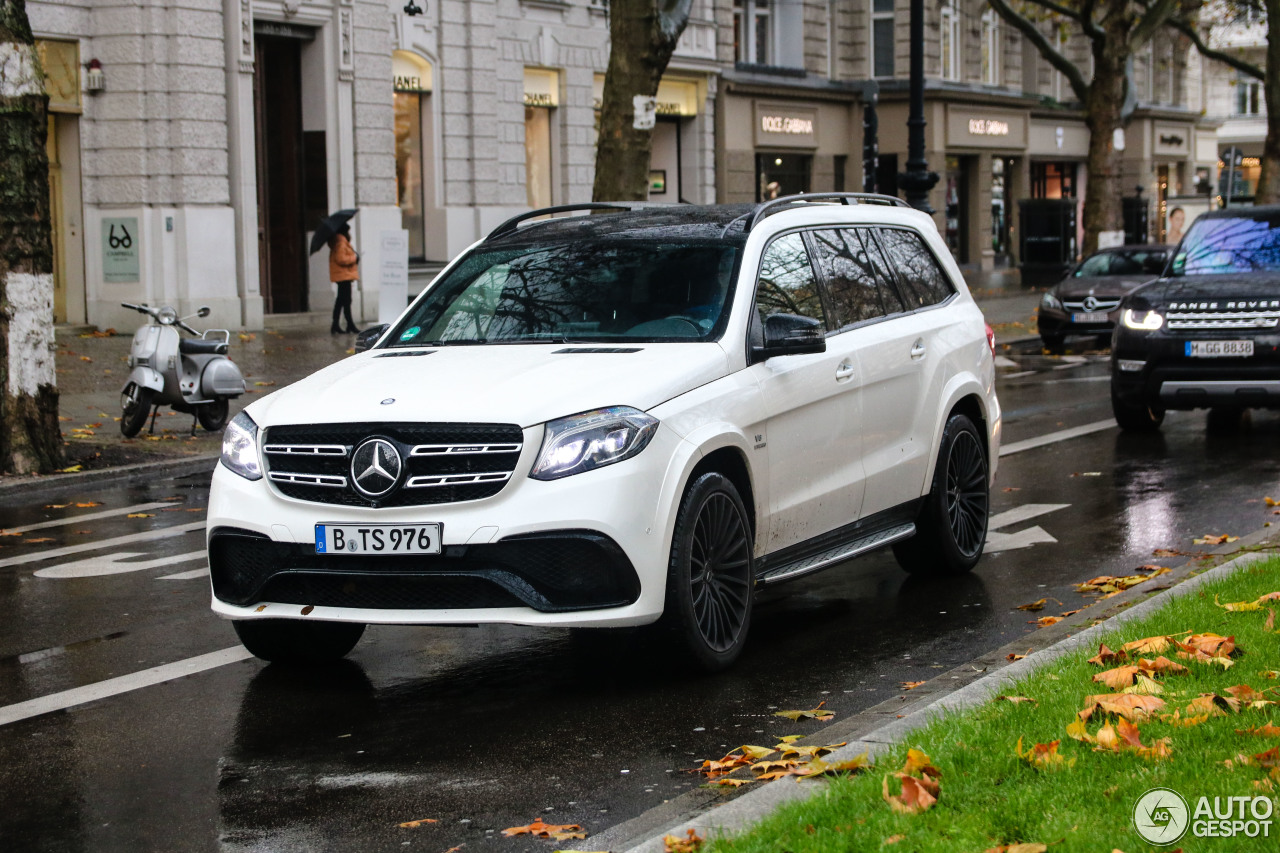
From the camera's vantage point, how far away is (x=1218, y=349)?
13.6m

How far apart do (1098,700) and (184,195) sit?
21946mm

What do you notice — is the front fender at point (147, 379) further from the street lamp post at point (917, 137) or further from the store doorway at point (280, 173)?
the street lamp post at point (917, 137)

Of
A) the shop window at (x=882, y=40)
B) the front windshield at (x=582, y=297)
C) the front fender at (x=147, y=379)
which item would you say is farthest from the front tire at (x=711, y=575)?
the shop window at (x=882, y=40)

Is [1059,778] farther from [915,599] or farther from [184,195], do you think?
[184,195]

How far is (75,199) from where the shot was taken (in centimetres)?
2548

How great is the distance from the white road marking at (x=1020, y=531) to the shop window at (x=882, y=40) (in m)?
35.9

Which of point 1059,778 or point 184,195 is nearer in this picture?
point 1059,778

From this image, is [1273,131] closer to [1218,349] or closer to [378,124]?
[378,124]

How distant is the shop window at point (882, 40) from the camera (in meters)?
45.3

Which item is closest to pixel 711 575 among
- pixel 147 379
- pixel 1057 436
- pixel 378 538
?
pixel 378 538

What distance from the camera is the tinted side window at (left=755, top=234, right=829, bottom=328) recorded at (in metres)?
7.29

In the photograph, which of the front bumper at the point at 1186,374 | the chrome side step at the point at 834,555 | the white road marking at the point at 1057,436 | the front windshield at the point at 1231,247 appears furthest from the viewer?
the front windshield at the point at 1231,247

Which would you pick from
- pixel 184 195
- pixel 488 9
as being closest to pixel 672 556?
pixel 184 195

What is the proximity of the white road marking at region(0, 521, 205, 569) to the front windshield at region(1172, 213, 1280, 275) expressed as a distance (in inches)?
330
